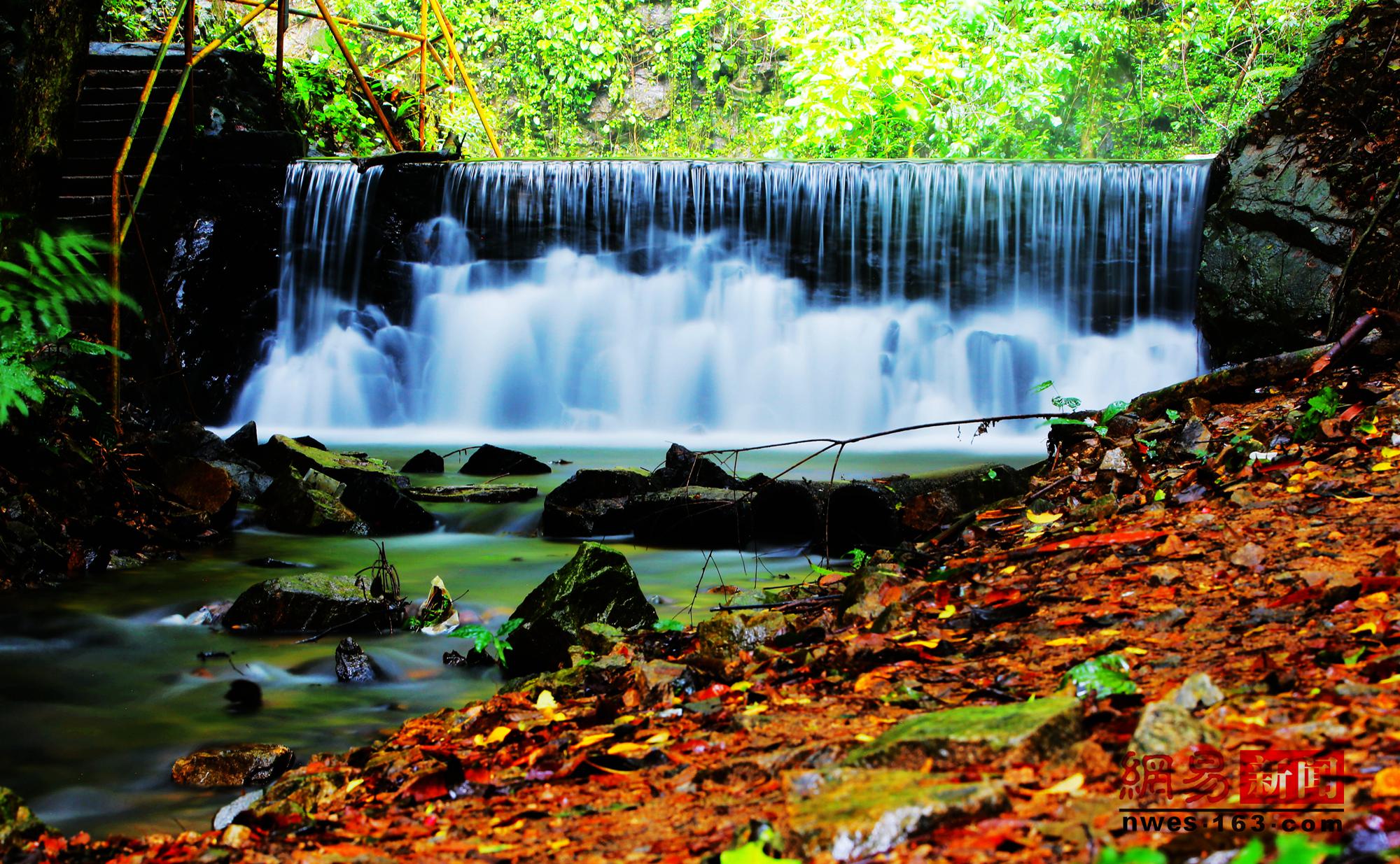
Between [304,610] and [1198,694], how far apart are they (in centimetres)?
391

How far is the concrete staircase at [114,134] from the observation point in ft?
32.7

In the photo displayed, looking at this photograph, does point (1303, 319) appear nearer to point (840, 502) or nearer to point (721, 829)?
point (840, 502)

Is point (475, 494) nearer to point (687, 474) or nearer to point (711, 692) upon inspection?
point (687, 474)

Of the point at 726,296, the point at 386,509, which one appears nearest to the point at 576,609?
the point at 386,509

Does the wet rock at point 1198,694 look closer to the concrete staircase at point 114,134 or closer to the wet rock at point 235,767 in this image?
the wet rock at point 235,767

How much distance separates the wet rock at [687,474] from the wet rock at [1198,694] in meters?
4.52

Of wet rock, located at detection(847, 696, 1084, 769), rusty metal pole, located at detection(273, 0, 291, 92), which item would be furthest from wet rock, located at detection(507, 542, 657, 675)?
rusty metal pole, located at detection(273, 0, 291, 92)

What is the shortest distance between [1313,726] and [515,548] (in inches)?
205

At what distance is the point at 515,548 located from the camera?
20.6ft

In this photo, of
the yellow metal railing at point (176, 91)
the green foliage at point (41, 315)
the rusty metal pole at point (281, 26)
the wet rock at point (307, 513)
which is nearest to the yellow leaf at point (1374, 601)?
the green foliage at point (41, 315)

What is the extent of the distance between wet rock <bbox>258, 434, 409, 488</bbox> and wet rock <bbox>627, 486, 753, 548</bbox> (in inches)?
81.1

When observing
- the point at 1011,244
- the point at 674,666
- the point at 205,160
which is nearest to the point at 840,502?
the point at 674,666

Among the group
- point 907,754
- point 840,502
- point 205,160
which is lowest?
point 840,502

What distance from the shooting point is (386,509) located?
6.79 m
